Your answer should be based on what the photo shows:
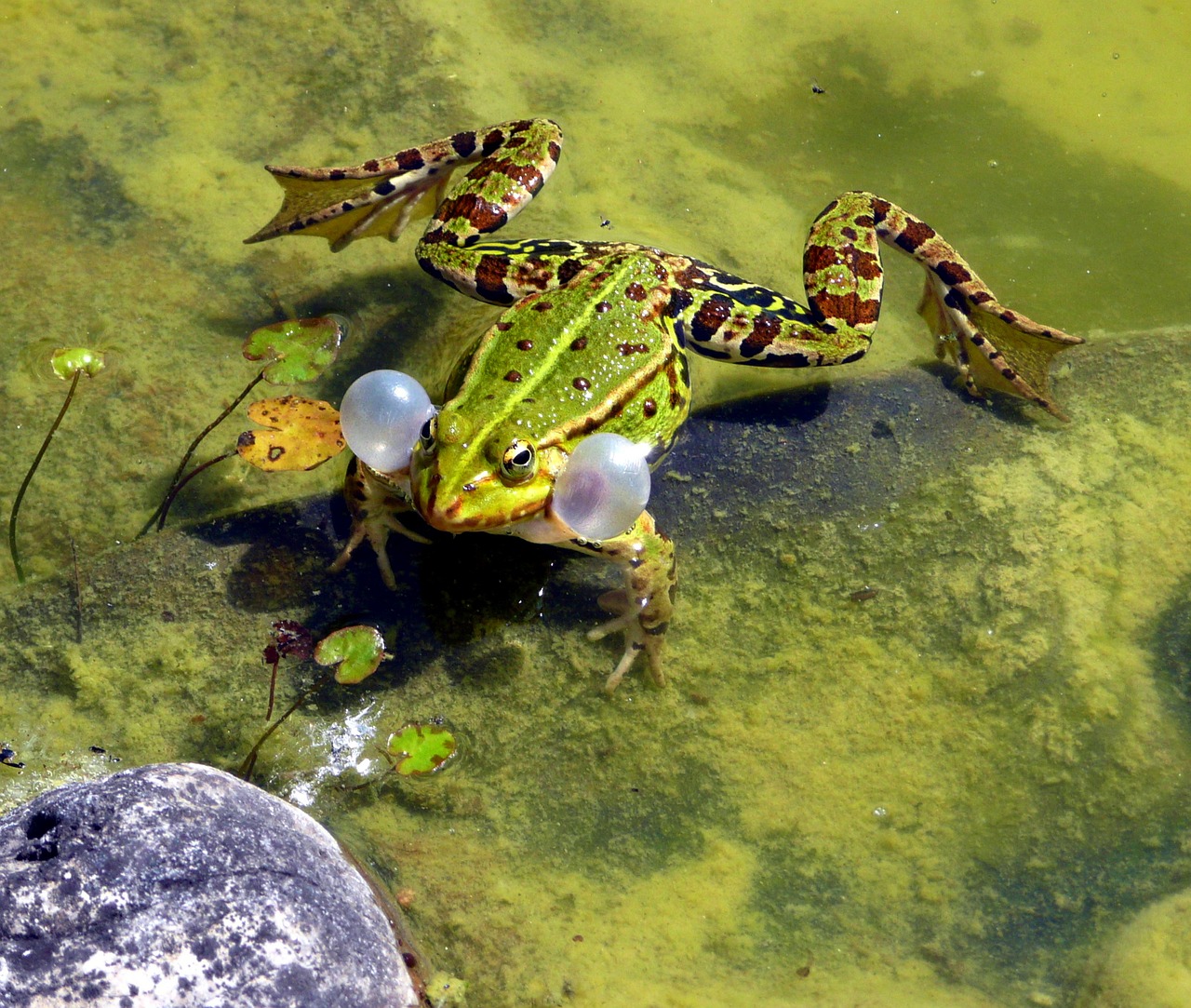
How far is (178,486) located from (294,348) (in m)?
0.73

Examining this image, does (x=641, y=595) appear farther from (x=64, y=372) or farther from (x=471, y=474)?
(x=64, y=372)

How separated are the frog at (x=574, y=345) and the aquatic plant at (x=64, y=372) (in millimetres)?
853

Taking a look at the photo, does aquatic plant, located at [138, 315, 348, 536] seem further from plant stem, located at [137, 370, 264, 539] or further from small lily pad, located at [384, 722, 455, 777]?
small lily pad, located at [384, 722, 455, 777]

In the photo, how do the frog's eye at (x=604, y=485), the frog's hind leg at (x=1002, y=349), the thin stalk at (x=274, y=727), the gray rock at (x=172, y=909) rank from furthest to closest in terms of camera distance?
1. the frog's hind leg at (x=1002, y=349)
2. the thin stalk at (x=274, y=727)
3. the frog's eye at (x=604, y=485)
4. the gray rock at (x=172, y=909)

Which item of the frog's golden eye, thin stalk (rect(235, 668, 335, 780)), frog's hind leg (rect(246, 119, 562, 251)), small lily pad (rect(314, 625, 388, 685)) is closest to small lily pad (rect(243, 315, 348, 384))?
frog's hind leg (rect(246, 119, 562, 251))

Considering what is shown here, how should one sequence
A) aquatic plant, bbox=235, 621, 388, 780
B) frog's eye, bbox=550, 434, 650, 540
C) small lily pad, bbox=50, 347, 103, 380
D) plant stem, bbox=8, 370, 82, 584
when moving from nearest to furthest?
frog's eye, bbox=550, 434, 650, 540
aquatic plant, bbox=235, 621, 388, 780
plant stem, bbox=8, 370, 82, 584
small lily pad, bbox=50, 347, 103, 380

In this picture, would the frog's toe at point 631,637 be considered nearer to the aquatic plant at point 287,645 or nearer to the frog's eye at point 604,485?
the frog's eye at point 604,485

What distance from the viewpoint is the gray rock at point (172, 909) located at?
1.92m

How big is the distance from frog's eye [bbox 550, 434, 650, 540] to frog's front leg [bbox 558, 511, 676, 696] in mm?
341

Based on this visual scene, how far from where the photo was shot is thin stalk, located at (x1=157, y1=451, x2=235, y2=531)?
3.55 m

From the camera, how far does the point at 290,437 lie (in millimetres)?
3639

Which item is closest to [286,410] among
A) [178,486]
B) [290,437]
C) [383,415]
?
[290,437]

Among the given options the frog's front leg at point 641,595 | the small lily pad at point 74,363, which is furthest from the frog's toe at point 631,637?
the small lily pad at point 74,363

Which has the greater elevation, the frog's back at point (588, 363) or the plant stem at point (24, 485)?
the frog's back at point (588, 363)
